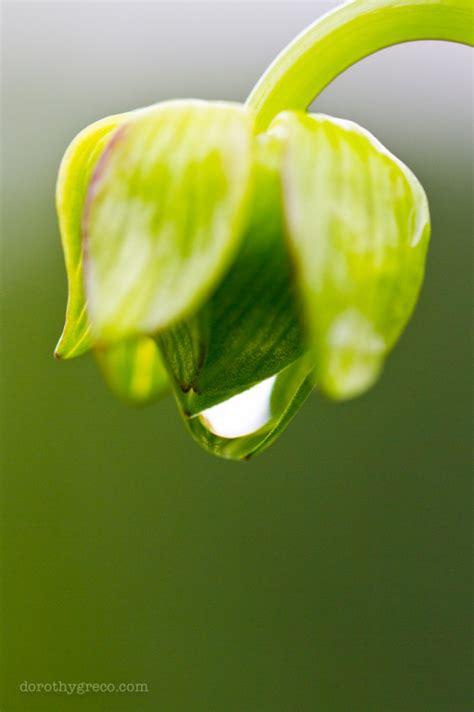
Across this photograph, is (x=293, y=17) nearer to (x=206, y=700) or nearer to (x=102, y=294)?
(x=206, y=700)

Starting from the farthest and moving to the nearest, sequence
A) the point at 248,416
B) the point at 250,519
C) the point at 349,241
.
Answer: the point at 250,519, the point at 248,416, the point at 349,241

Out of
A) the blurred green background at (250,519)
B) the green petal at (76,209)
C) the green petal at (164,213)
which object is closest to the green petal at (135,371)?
the green petal at (76,209)

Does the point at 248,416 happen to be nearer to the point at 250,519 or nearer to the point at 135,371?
the point at 135,371

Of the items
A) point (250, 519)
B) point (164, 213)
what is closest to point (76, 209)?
point (164, 213)

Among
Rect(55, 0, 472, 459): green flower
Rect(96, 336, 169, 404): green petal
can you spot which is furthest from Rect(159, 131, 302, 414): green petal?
Rect(96, 336, 169, 404): green petal

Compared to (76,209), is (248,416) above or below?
below

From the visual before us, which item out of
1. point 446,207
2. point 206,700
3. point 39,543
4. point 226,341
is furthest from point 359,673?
point 226,341

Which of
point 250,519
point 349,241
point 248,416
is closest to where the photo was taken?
point 349,241

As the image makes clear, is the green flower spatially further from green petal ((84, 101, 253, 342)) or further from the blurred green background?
the blurred green background
